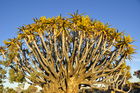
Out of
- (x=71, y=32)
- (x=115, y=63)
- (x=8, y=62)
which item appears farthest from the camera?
(x=115, y=63)

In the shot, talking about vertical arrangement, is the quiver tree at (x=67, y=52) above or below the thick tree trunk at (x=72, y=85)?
above

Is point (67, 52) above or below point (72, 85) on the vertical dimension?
above

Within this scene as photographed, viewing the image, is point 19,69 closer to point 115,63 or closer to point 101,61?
point 101,61

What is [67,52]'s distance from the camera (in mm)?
12977

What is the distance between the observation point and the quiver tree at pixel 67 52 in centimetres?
1276

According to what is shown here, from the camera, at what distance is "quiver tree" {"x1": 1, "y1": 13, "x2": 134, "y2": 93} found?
12758 mm

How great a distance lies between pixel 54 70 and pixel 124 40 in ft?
21.3

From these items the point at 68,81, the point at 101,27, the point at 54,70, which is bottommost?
the point at 68,81

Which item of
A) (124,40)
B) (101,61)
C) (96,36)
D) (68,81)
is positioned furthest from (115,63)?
(68,81)

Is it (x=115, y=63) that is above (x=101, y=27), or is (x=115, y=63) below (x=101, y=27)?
below

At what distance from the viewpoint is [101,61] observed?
1562cm

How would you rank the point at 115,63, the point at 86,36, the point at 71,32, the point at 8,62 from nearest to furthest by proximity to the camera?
1. the point at 86,36
2. the point at 71,32
3. the point at 8,62
4. the point at 115,63

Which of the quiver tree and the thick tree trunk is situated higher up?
the quiver tree

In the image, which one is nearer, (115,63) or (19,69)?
(19,69)
